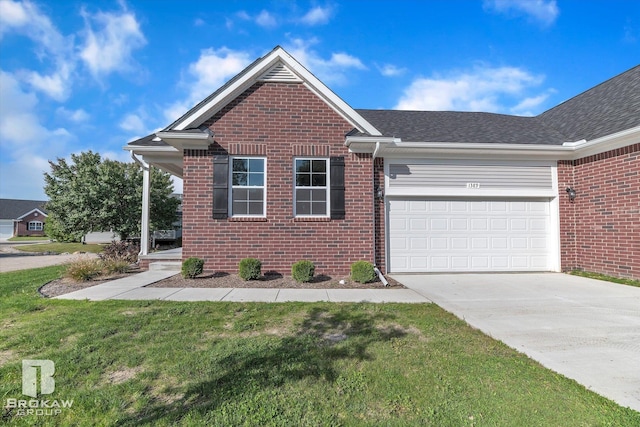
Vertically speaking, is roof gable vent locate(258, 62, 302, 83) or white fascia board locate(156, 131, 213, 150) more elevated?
roof gable vent locate(258, 62, 302, 83)

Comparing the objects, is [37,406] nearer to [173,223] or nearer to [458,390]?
[458,390]

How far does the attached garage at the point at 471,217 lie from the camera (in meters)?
8.77

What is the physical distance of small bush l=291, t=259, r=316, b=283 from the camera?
23.7ft

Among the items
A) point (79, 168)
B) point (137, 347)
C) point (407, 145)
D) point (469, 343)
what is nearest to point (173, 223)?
point (79, 168)

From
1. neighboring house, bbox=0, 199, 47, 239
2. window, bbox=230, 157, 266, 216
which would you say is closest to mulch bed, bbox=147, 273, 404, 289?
window, bbox=230, 157, 266, 216

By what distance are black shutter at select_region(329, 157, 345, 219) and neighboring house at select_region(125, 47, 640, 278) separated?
0.09 feet

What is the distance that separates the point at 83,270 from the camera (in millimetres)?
7488

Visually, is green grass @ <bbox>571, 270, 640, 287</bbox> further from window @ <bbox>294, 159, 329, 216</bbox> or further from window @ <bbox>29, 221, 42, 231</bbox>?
window @ <bbox>29, 221, 42, 231</bbox>

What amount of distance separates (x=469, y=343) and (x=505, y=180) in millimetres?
6924

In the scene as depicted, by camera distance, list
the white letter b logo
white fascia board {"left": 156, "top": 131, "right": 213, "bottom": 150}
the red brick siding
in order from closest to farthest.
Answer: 1. the white letter b logo
2. white fascia board {"left": 156, "top": 131, "right": 213, "bottom": 150}
3. the red brick siding

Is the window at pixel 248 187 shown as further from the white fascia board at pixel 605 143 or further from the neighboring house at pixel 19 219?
the neighboring house at pixel 19 219

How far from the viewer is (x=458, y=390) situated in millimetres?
2734

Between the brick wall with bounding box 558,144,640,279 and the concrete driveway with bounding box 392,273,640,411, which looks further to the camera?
the brick wall with bounding box 558,144,640,279

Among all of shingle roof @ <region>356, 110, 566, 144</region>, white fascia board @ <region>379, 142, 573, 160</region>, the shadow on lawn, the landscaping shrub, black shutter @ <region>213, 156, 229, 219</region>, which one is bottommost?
the shadow on lawn
